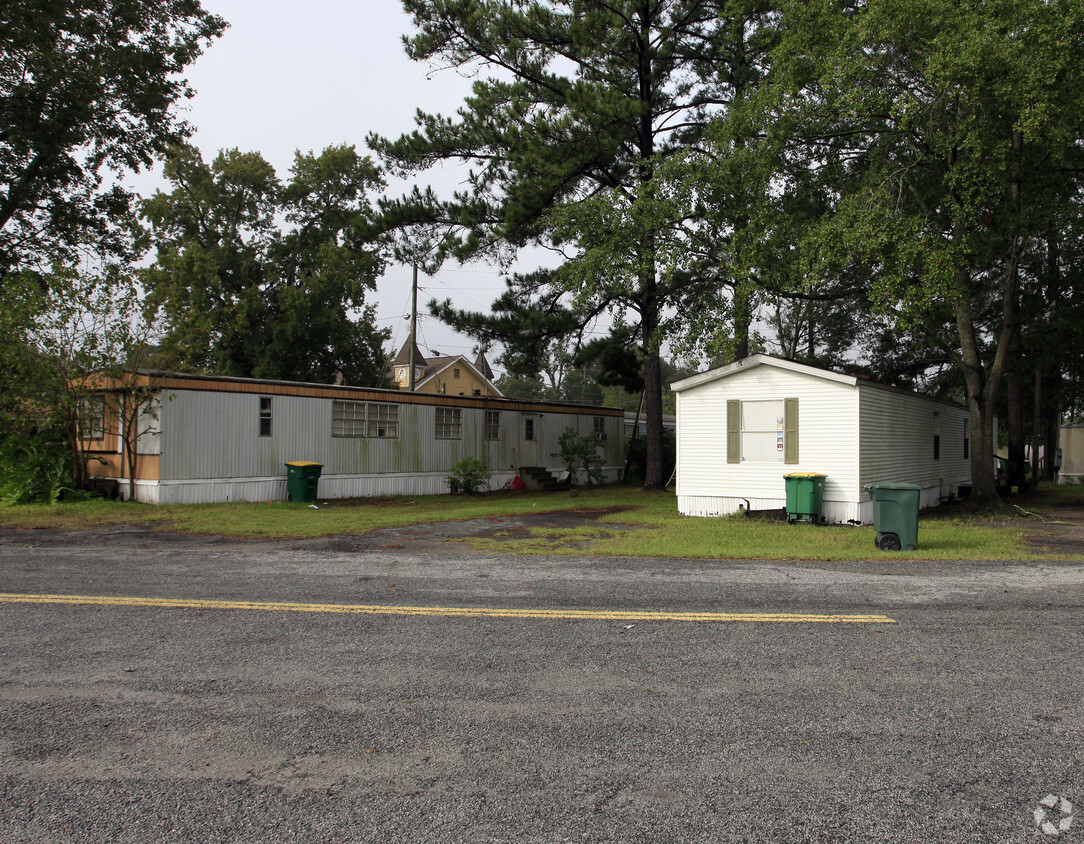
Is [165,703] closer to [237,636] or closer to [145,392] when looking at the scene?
[237,636]

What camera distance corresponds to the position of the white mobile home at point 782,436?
47.5ft

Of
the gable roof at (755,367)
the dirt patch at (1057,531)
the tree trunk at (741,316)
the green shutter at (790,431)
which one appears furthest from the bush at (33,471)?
the dirt patch at (1057,531)

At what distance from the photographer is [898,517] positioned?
10.6 m

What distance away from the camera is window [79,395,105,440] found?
55.4 feet

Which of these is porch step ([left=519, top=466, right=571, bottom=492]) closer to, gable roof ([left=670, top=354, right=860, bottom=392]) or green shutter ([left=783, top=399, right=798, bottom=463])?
gable roof ([left=670, top=354, right=860, bottom=392])

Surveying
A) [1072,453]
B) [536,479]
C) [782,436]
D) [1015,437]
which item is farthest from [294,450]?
[1072,453]

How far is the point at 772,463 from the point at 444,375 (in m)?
44.6

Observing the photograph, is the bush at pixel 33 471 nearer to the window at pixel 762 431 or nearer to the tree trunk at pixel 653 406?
the window at pixel 762 431

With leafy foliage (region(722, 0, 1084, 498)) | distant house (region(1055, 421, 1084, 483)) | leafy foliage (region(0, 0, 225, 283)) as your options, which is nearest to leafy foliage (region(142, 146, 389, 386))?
leafy foliage (region(0, 0, 225, 283))

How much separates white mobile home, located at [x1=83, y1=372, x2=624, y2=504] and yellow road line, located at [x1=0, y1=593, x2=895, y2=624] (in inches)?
416

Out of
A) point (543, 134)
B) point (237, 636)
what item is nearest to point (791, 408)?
point (543, 134)

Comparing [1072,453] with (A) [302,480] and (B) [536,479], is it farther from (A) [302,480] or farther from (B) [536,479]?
(A) [302,480]

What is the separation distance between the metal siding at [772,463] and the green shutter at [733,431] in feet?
0.32

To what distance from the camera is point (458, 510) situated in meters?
17.1
